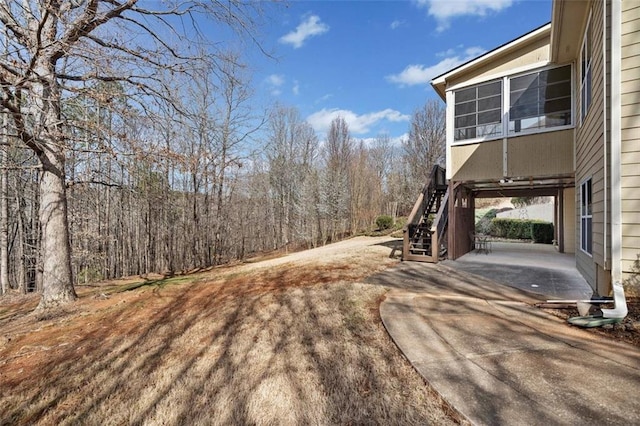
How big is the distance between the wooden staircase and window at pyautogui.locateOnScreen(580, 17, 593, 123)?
333cm

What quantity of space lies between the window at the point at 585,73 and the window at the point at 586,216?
133 cm

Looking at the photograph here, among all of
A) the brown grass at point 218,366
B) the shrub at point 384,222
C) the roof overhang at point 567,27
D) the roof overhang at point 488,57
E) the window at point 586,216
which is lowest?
the brown grass at point 218,366

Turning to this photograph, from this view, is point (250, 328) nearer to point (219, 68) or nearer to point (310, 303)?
point (310, 303)

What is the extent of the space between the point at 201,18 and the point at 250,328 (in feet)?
17.8

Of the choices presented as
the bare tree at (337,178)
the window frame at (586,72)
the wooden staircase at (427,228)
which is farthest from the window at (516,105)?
the bare tree at (337,178)

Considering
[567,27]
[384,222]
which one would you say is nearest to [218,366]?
[567,27]

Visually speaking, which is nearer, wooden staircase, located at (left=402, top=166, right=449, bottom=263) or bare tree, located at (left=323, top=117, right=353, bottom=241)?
wooden staircase, located at (left=402, top=166, right=449, bottom=263)

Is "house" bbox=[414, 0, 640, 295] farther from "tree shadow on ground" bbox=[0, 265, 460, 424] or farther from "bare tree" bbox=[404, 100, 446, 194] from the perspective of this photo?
"bare tree" bbox=[404, 100, 446, 194]

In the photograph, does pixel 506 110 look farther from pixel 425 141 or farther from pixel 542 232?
pixel 425 141

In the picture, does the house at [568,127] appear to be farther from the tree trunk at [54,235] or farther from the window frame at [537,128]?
the tree trunk at [54,235]

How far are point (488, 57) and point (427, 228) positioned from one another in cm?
456

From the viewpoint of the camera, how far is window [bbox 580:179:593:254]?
5.09 meters

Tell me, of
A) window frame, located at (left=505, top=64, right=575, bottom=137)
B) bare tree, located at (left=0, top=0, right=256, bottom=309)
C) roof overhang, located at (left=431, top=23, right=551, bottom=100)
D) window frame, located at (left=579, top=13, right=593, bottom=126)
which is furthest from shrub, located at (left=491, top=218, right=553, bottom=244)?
bare tree, located at (left=0, top=0, right=256, bottom=309)

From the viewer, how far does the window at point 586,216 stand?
5090 millimetres
